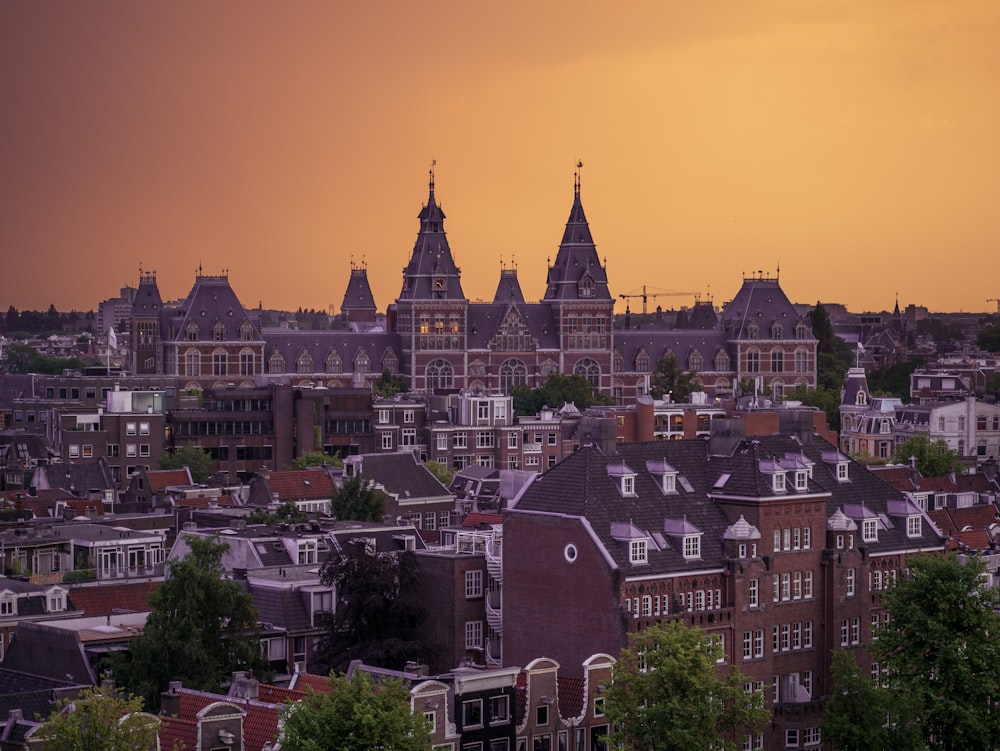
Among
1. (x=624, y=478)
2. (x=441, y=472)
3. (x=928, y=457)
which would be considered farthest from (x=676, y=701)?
(x=928, y=457)

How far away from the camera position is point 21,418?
557 ft

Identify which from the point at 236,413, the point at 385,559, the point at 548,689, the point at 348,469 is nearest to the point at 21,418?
the point at 236,413

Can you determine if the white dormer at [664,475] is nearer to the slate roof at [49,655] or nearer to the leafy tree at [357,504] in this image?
the slate roof at [49,655]

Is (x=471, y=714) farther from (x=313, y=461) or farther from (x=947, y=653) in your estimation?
(x=313, y=461)

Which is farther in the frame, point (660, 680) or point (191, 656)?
point (191, 656)

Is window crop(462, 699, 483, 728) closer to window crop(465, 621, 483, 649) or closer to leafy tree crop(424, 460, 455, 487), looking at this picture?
window crop(465, 621, 483, 649)

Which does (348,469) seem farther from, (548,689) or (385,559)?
(548,689)

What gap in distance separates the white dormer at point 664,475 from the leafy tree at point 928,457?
70602 mm

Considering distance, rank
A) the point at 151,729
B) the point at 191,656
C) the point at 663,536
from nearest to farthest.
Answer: the point at 151,729 → the point at 191,656 → the point at 663,536

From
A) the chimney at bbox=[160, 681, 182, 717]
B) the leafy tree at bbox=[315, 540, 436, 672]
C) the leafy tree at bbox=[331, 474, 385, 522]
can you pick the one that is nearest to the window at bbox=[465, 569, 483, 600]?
the leafy tree at bbox=[315, 540, 436, 672]

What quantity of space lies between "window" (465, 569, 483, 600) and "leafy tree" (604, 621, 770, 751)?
504 inches

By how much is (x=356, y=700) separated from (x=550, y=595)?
16.5 meters

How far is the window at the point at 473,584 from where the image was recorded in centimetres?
8056

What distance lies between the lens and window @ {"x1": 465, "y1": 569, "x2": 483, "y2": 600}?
8056 centimetres
